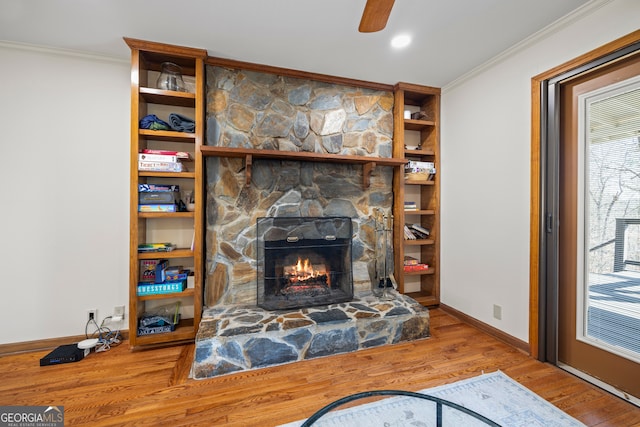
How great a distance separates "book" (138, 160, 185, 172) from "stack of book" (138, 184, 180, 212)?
14 centimetres

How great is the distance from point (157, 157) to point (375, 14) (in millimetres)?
1995

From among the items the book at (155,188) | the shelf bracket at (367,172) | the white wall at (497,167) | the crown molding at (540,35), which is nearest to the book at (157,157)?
the book at (155,188)

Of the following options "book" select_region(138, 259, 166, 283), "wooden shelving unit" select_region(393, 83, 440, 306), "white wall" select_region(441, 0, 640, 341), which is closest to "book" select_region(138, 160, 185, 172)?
"book" select_region(138, 259, 166, 283)

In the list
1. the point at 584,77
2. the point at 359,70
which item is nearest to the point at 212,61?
the point at 359,70

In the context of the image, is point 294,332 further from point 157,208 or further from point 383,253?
point 157,208

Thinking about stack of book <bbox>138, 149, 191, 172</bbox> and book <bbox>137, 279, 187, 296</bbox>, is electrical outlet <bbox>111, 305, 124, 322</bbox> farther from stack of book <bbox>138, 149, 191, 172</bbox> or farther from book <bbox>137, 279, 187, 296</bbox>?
stack of book <bbox>138, 149, 191, 172</bbox>

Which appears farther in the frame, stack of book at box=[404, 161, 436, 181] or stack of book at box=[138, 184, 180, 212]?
stack of book at box=[404, 161, 436, 181]

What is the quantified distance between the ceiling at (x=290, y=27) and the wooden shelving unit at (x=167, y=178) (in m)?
0.20

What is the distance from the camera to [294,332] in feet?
7.01

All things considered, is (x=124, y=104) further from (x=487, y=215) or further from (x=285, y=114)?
(x=487, y=215)

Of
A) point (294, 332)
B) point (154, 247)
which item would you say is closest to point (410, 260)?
point (294, 332)

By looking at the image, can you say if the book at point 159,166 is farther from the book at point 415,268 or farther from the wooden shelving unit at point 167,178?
the book at point 415,268

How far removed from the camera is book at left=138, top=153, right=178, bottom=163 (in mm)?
2273

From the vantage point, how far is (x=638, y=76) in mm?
1643
